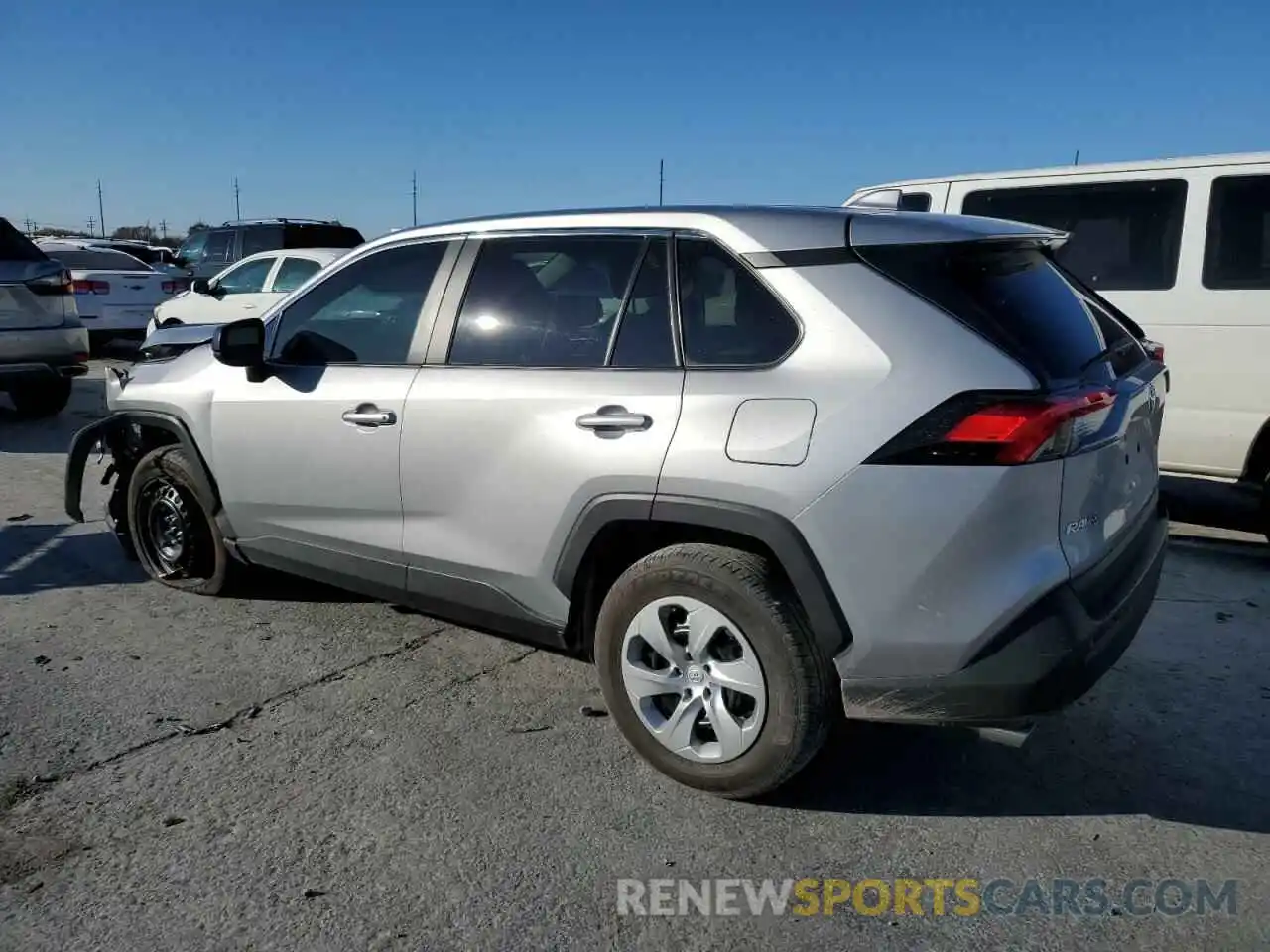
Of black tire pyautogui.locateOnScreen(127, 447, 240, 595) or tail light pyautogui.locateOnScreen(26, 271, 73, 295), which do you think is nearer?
black tire pyautogui.locateOnScreen(127, 447, 240, 595)

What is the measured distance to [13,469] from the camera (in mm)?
7734

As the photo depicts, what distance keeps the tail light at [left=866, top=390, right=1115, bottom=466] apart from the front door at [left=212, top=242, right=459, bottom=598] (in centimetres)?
189

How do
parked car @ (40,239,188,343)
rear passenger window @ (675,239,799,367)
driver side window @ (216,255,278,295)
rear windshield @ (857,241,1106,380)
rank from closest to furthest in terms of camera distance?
rear windshield @ (857,241,1106,380)
rear passenger window @ (675,239,799,367)
driver side window @ (216,255,278,295)
parked car @ (40,239,188,343)

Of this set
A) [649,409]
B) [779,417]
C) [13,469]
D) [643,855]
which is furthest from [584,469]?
[13,469]

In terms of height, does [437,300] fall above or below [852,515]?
above

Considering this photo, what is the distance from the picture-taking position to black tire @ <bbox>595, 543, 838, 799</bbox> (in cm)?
285

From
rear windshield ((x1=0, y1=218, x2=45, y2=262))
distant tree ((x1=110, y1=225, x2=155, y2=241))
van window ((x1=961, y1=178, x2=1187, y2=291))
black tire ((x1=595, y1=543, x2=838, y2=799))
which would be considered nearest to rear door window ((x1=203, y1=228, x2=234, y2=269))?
rear windshield ((x1=0, y1=218, x2=45, y2=262))

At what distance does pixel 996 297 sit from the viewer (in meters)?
2.86

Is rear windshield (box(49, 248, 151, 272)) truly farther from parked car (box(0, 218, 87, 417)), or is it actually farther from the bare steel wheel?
the bare steel wheel

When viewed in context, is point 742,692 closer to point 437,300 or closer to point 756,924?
point 756,924

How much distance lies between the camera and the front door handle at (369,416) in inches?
147

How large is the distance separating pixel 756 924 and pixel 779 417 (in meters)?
1.30

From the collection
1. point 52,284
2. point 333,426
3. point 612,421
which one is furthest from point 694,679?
point 52,284

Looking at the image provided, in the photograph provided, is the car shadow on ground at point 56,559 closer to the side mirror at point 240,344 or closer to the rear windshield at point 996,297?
the side mirror at point 240,344
